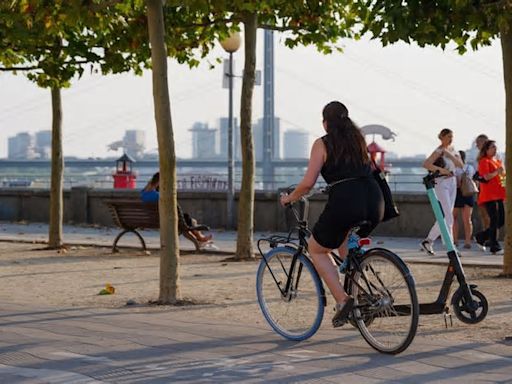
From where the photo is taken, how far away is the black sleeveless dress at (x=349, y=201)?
27.3 ft

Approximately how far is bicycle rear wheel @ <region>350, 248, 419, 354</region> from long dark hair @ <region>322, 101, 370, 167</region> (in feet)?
1.90

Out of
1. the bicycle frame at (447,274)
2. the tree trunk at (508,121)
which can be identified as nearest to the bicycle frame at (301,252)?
the bicycle frame at (447,274)

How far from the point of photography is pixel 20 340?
28.7ft

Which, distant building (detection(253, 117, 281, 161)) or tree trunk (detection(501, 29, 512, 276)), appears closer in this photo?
tree trunk (detection(501, 29, 512, 276))

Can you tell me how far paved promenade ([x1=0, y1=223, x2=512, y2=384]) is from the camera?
285 inches

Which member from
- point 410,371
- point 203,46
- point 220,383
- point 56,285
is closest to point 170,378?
point 220,383

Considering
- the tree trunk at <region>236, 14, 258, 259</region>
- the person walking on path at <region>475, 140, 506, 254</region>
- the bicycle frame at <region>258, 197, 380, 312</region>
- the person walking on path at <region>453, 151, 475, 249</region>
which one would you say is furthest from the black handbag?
the person walking on path at <region>453, 151, 475, 249</region>

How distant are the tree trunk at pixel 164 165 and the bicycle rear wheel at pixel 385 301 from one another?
11.6 ft

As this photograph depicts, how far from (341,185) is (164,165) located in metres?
3.61

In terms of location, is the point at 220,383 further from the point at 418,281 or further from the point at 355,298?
the point at 418,281

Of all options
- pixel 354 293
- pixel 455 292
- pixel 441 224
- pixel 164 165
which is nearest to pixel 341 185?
pixel 354 293

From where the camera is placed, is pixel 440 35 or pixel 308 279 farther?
pixel 440 35

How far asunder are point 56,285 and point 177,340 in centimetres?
509

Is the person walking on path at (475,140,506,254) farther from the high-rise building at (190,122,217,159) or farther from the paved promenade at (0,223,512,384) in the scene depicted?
the high-rise building at (190,122,217,159)
